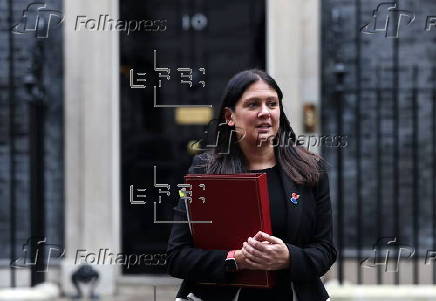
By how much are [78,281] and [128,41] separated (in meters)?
2.05

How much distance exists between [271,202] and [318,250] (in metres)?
0.23

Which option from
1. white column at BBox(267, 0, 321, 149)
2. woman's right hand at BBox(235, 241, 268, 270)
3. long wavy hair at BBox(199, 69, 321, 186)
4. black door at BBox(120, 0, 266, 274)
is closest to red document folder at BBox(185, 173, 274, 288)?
woman's right hand at BBox(235, 241, 268, 270)

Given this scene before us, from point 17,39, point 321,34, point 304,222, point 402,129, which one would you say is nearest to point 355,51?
point 321,34

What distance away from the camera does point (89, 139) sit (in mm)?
6074

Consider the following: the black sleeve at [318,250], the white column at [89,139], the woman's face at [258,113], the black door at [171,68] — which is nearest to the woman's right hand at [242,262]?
the black sleeve at [318,250]

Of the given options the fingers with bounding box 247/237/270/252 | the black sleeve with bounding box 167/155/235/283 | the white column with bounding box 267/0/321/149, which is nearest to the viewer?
the fingers with bounding box 247/237/270/252

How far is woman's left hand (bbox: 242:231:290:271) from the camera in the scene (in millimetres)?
2316

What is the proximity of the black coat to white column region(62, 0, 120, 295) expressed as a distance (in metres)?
3.57

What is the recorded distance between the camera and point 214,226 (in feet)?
8.04

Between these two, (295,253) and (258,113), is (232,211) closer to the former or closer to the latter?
(295,253)

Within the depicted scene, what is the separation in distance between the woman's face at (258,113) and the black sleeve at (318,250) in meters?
0.27

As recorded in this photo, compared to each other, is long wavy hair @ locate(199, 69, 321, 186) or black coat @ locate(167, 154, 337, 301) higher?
long wavy hair @ locate(199, 69, 321, 186)

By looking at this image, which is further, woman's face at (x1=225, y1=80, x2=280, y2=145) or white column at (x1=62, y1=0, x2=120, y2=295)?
white column at (x1=62, y1=0, x2=120, y2=295)

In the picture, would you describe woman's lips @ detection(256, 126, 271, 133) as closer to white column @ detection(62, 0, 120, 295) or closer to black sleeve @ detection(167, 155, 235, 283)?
black sleeve @ detection(167, 155, 235, 283)
